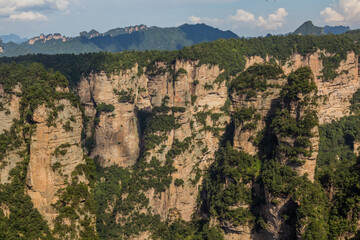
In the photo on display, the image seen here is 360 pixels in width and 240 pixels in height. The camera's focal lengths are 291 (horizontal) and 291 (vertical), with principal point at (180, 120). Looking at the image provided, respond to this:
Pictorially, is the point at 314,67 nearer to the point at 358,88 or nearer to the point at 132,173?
the point at 358,88

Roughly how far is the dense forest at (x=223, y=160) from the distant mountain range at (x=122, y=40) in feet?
281

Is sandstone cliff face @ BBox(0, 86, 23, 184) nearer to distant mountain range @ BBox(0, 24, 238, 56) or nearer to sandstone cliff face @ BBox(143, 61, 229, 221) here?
sandstone cliff face @ BBox(143, 61, 229, 221)

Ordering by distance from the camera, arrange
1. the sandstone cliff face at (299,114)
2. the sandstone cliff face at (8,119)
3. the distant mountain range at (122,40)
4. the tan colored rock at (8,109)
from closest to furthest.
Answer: the sandstone cliff face at (8,119), the tan colored rock at (8,109), the sandstone cliff face at (299,114), the distant mountain range at (122,40)

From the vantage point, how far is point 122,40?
135m

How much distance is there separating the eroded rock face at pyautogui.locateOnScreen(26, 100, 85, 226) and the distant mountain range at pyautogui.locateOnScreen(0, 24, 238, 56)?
10597 cm

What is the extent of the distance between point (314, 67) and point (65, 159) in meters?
41.0

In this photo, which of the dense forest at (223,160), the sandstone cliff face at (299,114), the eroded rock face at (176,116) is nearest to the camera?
the dense forest at (223,160)

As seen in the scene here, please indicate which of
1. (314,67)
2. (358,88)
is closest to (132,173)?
(314,67)

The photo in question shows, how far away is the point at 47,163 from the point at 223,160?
1954 centimetres

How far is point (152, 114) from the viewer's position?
43.3m

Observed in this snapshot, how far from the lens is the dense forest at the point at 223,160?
24.4 meters

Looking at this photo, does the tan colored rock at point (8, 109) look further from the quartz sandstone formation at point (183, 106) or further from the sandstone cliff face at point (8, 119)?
the quartz sandstone formation at point (183, 106)

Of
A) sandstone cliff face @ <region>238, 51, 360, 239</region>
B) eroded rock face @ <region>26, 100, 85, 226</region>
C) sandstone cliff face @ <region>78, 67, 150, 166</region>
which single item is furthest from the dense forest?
sandstone cliff face @ <region>78, 67, 150, 166</region>

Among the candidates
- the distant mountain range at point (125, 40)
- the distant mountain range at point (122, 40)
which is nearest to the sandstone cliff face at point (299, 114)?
the distant mountain range at point (125, 40)
